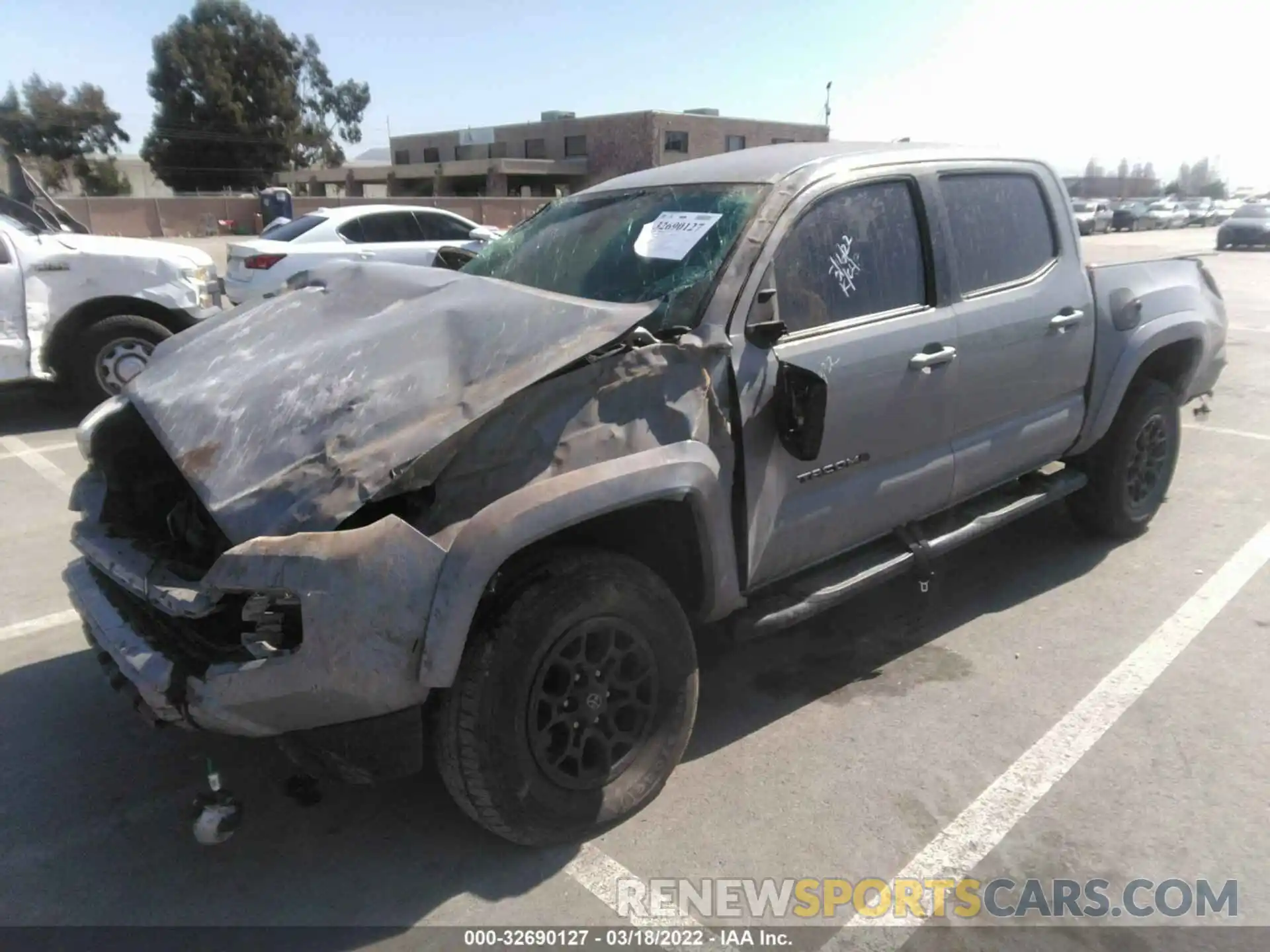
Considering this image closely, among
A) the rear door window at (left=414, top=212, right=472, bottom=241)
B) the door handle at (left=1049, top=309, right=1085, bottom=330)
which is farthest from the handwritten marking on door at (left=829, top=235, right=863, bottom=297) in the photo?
the rear door window at (left=414, top=212, right=472, bottom=241)

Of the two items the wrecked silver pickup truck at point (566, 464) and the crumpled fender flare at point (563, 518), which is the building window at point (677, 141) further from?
the crumpled fender flare at point (563, 518)

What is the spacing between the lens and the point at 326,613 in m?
2.27

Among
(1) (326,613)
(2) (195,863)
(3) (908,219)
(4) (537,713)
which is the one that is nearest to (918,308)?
(3) (908,219)

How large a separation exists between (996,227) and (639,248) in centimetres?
174

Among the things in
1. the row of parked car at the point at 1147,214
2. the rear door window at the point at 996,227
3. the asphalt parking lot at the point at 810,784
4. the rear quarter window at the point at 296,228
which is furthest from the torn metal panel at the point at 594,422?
the row of parked car at the point at 1147,214

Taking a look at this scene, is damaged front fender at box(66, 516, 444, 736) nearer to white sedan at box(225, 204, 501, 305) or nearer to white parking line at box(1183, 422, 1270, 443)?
white parking line at box(1183, 422, 1270, 443)

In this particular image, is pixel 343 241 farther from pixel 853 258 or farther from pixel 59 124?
pixel 59 124

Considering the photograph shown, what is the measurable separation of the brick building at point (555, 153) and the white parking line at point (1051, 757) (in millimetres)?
49784

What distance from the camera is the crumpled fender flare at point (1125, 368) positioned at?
179 inches

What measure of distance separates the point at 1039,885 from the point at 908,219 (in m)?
2.43

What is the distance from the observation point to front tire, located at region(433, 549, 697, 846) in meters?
2.54

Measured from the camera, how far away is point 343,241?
11.9 meters

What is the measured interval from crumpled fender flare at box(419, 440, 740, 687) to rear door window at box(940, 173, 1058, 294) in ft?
5.61

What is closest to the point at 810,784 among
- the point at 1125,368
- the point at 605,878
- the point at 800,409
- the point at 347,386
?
the point at 605,878
